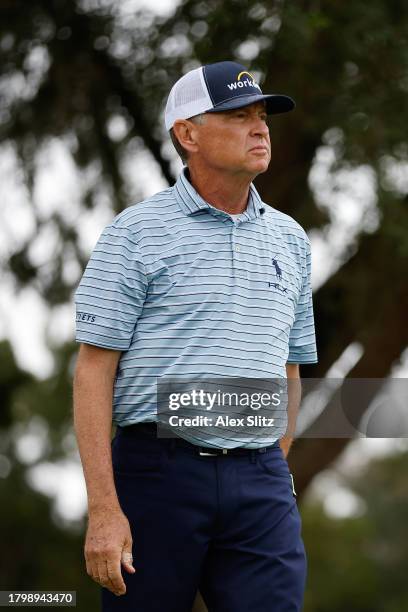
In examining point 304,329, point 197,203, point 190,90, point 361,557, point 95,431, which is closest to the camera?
point 95,431

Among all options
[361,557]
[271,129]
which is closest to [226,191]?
[271,129]

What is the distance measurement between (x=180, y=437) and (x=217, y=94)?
1048 millimetres

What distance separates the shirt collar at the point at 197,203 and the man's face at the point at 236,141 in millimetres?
104

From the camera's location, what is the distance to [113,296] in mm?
3500

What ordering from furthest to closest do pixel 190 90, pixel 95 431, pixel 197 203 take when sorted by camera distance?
pixel 190 90 < pixel 197 203 < pixel 95 431

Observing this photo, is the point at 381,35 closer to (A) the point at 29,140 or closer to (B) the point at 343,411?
(B) the point at 343,411

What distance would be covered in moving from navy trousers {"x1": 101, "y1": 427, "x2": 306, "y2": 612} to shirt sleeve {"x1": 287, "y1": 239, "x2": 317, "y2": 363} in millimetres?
550

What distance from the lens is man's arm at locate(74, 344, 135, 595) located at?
3346 millimetres

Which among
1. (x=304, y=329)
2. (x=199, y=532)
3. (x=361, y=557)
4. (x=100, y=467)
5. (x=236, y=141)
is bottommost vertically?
(x=361, y=557)

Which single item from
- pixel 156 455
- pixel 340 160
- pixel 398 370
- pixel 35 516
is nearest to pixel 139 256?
pixel 156 455

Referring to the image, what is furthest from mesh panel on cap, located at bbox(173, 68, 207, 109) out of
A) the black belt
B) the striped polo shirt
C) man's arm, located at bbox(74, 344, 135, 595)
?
the black belt

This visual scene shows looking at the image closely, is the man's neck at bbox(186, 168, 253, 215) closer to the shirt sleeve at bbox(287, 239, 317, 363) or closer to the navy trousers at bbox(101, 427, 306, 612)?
the shirt sleeve at bbox(287, 239, 317, 363)

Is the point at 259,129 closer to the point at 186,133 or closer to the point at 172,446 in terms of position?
the point at 186,133

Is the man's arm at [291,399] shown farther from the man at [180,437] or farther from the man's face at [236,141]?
the man's face at [236,141]
